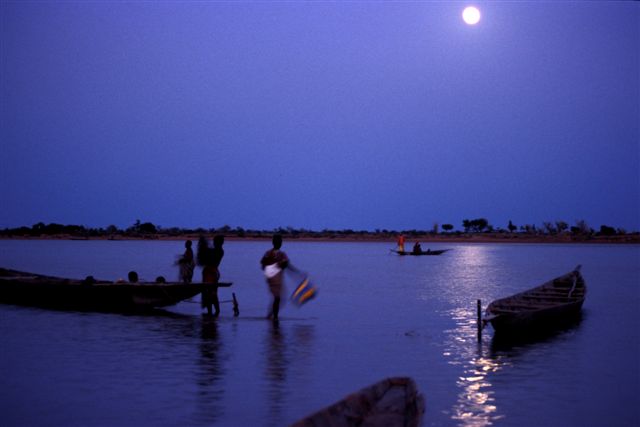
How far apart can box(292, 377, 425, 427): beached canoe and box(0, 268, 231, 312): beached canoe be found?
912 centimetres

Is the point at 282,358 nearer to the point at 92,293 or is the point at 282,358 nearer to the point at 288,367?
the point at 288,367

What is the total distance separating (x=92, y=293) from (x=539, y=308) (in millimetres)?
10497

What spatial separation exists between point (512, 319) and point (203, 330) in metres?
6.11

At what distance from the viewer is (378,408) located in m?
6.31

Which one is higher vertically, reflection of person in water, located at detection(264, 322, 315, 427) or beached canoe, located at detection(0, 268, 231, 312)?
beached canoe, located at detection(0, 268, 231, 312)

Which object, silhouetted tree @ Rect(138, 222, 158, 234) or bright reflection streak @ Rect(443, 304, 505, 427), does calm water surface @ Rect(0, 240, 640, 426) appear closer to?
bright reflection streak @ Rect(443, 304, 505, 427)

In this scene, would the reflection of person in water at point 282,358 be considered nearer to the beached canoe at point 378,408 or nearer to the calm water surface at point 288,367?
the calm water surface at point 288,367

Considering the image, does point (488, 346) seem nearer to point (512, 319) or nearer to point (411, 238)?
point (512, 319)

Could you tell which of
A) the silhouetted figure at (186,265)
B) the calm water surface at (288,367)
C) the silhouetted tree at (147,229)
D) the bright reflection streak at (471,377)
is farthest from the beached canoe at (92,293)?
the silhouetted tree at (147,229)

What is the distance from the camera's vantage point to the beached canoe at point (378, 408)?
227 inches

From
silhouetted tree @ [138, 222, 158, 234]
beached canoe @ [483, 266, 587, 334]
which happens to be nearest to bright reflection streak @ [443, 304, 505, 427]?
beached canoe @ [483, 266, 587, 334]

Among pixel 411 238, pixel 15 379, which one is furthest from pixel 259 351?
pixel 411 238

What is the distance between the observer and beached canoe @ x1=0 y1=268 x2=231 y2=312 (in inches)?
638

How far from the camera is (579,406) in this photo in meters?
8.70
